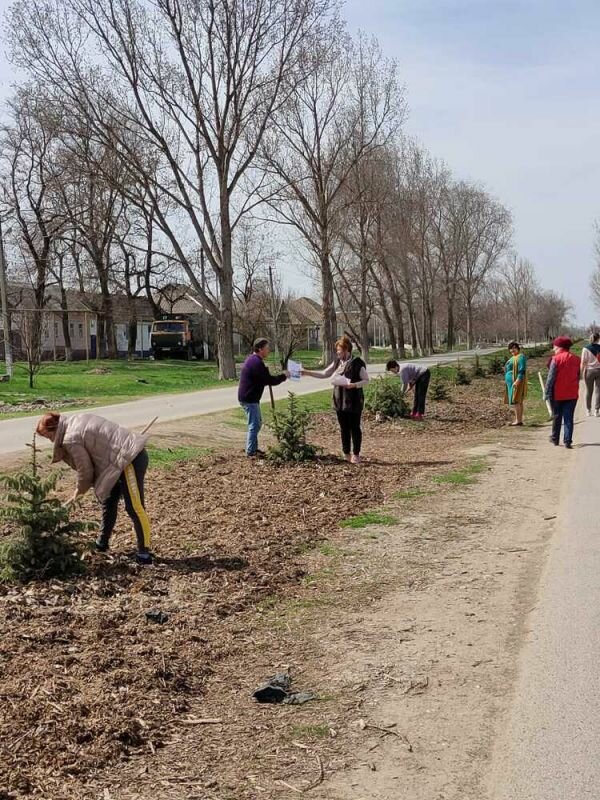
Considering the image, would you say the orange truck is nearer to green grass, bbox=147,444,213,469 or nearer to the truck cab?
the truck cab

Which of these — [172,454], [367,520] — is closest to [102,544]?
[367,520]

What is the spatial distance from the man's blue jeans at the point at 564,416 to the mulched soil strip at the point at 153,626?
475cm

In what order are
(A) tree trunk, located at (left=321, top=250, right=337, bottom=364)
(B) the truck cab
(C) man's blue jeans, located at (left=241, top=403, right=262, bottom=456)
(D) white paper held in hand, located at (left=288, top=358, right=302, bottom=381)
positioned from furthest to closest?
(B) the truck cab
(A) tree trunk, located at (left=321, top=250, right=337, bottom=364)
(D) white paper held in hand, located at (left=288, top=358, right=302, bottom=381)
(C) man's blue jeans, located at (left=241, top=403, right=262, bottom=456)

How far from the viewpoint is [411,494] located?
1030 cm

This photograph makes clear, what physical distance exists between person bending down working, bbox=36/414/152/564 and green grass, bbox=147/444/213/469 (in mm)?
5240

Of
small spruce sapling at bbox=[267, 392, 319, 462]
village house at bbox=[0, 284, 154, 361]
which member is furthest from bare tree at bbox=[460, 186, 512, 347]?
small spruce sapling at bbox=[267, 392, 319, 462]

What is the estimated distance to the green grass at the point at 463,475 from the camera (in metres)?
11.1

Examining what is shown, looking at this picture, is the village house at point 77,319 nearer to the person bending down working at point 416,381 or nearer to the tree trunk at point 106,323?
the tree trunk at point 106,323

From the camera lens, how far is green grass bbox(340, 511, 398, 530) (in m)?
8.66

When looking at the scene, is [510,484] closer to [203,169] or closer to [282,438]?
[282,438]

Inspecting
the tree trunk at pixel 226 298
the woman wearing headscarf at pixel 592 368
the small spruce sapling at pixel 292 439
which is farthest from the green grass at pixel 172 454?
the tree trunk at pixel 226 298

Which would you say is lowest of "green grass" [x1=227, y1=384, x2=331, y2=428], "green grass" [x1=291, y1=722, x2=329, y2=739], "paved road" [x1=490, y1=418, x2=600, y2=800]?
"green grass" [x1=291, y1=722, x2=329, y2=739]

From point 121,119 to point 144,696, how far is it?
27.6 metres

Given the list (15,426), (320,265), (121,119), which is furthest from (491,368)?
(15,426)
